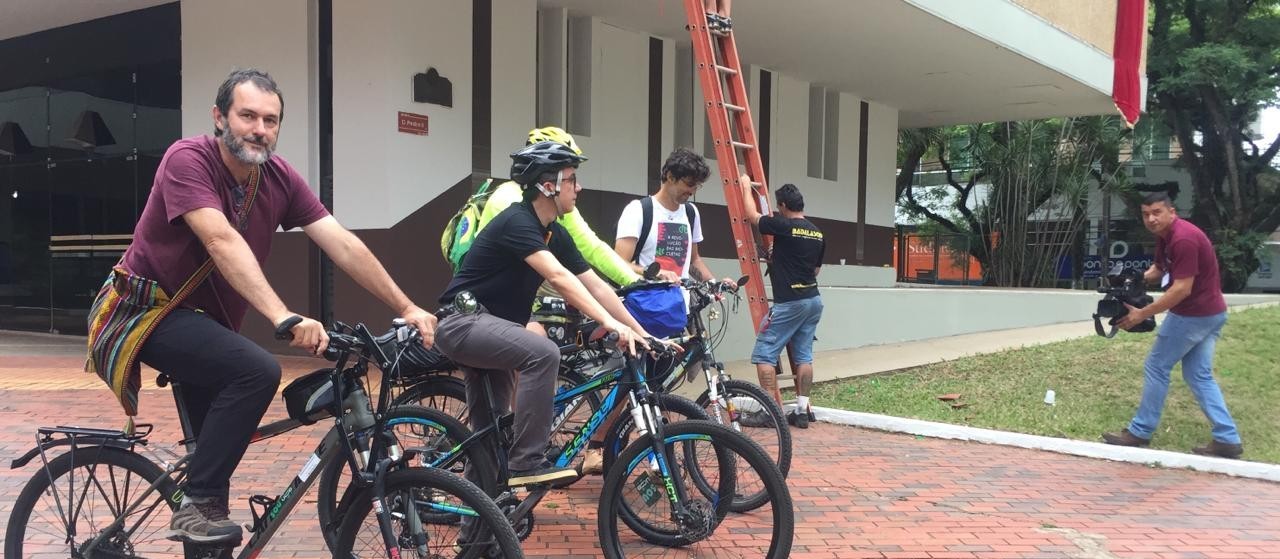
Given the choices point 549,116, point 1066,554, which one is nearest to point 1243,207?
point 549,116

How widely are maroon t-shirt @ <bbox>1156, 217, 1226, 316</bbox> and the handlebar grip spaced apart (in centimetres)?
603

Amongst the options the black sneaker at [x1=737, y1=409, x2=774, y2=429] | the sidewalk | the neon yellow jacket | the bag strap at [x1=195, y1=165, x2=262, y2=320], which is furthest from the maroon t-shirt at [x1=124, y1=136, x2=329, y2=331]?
the sidewalk

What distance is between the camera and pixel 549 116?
34.1 ft

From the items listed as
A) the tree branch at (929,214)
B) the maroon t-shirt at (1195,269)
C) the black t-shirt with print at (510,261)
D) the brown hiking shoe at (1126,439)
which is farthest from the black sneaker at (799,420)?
the tree branch at (929,214)

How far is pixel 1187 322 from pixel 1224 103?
742 inches

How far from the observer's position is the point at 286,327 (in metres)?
2.57

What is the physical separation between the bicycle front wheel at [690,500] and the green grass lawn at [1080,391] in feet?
14.0

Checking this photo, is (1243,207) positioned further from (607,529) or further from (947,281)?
(607,529)

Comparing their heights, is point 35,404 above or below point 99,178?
below

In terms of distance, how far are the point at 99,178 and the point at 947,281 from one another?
68.6 feet

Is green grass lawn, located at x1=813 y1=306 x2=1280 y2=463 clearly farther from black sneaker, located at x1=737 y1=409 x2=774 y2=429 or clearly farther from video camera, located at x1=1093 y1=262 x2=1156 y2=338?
black sneaker, located at x1=737 y1=409 x2=774 y2=429

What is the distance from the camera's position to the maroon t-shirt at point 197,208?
2.84 meters

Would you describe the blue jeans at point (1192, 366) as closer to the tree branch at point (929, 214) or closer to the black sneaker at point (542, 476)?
the black sneaker at point (542, 476)

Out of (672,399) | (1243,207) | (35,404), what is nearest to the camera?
(672,399)
